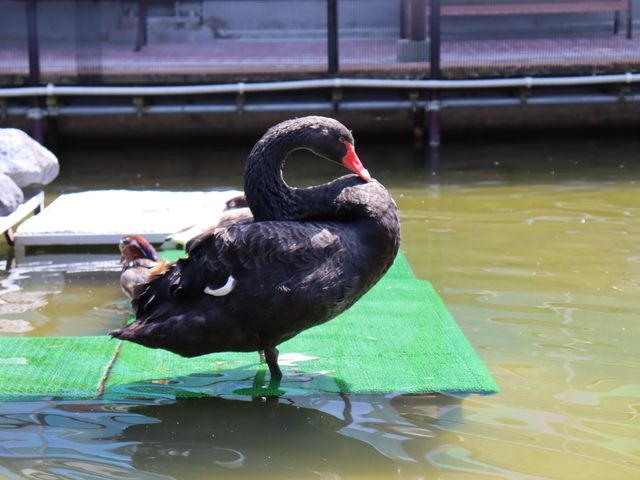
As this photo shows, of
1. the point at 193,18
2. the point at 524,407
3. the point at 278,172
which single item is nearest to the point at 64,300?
the point at 278,172

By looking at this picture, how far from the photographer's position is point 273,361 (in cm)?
438

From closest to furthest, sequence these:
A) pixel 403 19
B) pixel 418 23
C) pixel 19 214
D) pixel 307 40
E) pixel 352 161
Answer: pixel 352 161
pixel 19 214
pixel 418 23
pixel 403 19
pixel 307 40

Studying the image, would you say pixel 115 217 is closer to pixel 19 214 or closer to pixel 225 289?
pixel 19 214

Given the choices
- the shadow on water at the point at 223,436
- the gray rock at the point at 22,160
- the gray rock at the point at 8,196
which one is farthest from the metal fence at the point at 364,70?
the shadow on water at the point at 223,436

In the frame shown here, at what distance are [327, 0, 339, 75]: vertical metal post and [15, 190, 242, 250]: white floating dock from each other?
2.85m

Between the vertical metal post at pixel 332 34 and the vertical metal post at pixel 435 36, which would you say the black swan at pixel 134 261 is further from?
the vertical metal post at pixel 435 36

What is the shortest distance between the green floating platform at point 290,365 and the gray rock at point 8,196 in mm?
2291

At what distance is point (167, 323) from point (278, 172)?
79 centimetres

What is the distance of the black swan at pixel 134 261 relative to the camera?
557 cm

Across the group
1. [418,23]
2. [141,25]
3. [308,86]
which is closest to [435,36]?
[418,23]

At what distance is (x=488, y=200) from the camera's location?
27.7ft

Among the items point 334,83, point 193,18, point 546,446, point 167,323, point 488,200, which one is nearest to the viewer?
point 546,446

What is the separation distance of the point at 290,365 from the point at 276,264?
81cm

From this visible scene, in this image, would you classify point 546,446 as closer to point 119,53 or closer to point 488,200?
point 488,200
